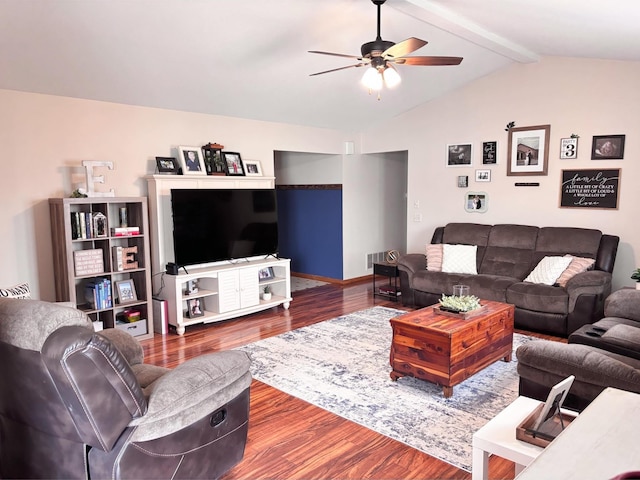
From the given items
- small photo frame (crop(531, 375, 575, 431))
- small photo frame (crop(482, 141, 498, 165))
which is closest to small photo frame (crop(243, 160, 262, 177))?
small photo frame (crop(482, 141, 498, 165))

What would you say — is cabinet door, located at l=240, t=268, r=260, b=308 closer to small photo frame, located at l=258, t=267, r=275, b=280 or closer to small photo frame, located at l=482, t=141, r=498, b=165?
small photo frame, located at l=258, t=267, r=275, b=280

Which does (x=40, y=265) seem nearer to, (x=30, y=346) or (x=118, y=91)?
(x=118, y=91)

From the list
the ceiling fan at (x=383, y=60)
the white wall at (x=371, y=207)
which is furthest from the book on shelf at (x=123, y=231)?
the white wall at (x=371, y=207)

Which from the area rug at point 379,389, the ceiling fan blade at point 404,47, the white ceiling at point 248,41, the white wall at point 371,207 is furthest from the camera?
the white wall at point 371,207

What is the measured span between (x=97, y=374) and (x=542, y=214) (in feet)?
17.7

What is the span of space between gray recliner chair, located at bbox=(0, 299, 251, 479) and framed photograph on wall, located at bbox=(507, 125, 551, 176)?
4764 millimetres

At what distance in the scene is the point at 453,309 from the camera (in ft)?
12.0

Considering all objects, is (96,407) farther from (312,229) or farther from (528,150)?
(312,229)

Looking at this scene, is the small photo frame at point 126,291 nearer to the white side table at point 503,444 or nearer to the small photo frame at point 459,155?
the white side table at point 503,444

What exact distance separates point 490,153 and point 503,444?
491 cm

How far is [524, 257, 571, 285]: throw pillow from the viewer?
5.02 meters

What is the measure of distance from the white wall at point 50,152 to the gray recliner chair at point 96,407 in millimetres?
2502

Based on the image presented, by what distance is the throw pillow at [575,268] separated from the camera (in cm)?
491

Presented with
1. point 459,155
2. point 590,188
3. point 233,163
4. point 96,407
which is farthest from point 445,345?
point 459,155
